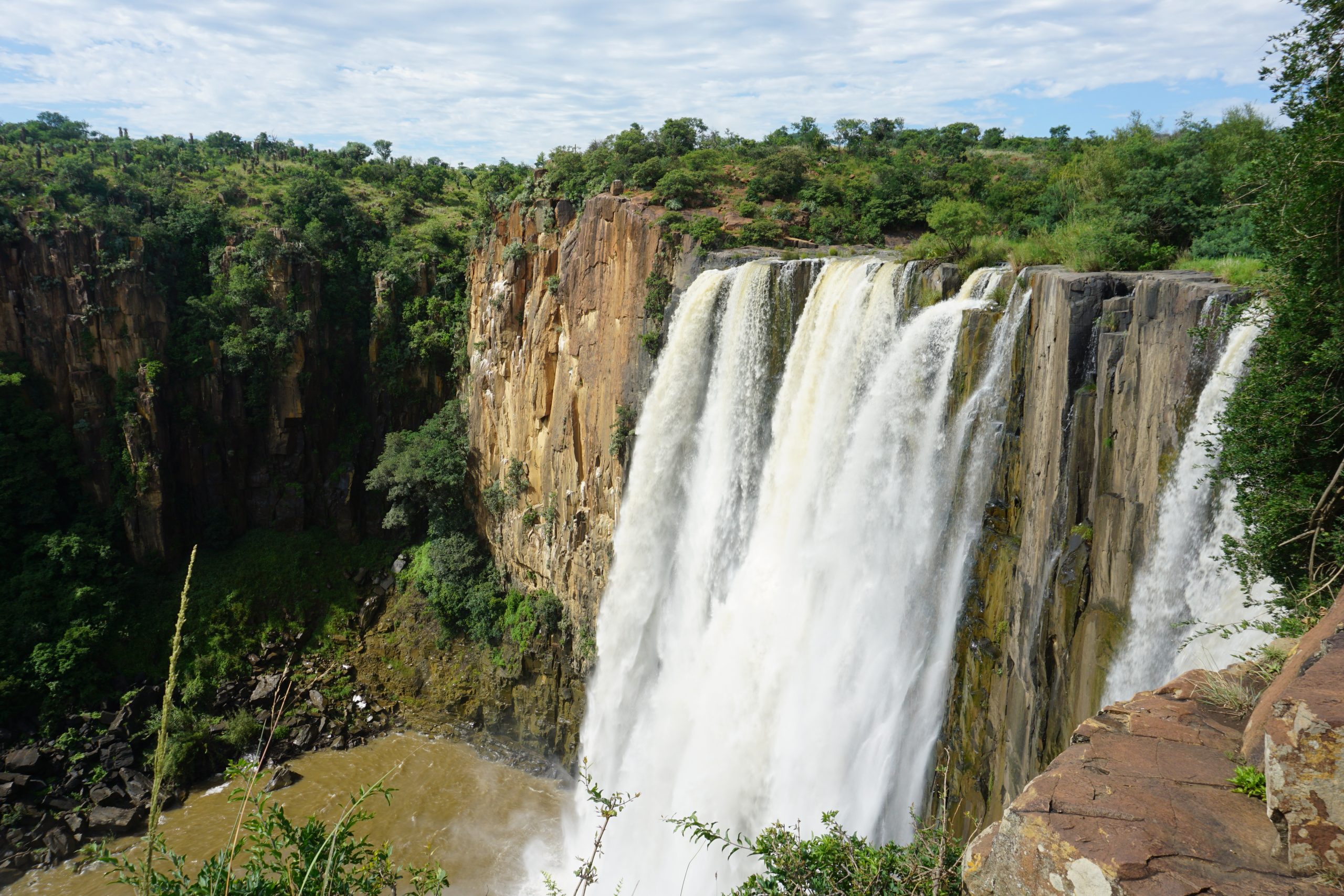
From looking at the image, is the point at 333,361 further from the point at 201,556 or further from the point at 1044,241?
the point at 1044,241

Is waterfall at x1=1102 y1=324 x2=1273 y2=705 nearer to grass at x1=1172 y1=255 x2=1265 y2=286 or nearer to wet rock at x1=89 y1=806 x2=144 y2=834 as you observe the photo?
grass at x1=1172 y1=255 x2=1265 y2=286

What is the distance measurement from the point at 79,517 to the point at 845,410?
87.7 ft

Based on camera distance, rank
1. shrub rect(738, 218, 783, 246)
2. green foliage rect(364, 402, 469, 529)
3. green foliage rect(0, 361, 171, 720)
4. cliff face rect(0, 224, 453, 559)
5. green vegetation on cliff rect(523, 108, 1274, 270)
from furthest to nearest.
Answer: green foliage rect(364, 402, 469, 529), cliff face rect(0, 224, 453, 559), green foliage rect(0, 361, 171, 720), shrub rect(738, 218, 783, 246), green vegetation on cliff rect(523, 108, 1274, 270)

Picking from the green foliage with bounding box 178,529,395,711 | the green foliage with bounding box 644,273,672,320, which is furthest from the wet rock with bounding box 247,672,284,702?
the green foliage with bounding box 644,273,672,320

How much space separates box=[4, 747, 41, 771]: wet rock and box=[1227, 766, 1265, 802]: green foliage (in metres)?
26.8

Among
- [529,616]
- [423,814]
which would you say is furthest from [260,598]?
[423,814]

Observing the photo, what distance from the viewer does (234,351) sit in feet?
91.1

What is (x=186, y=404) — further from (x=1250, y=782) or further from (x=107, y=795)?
(x=1250, y=782)

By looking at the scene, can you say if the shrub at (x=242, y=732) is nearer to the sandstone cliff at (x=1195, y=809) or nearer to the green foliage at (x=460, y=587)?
the green foliage at (x=460, y=587)

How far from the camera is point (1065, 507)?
980cm

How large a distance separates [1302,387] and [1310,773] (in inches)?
178

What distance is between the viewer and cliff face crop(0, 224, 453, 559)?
2638 cm

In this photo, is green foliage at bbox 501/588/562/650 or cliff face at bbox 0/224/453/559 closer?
green foliage at bbox 501/588/562/650

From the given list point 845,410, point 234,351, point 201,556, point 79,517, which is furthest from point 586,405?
point 79,517
